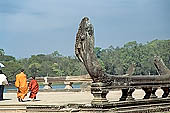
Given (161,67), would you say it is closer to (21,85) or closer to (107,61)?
(21,85)

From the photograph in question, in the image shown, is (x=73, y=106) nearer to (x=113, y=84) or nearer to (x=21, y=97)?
(x=113, y=84)

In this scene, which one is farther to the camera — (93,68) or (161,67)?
(161,67)

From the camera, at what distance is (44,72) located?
111 meters

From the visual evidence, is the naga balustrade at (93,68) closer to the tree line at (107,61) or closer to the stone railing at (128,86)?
the stone railing at (128,86)

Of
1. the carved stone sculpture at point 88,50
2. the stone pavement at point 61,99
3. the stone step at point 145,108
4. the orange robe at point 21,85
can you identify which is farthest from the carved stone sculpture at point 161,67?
the orange robe at point 21,85

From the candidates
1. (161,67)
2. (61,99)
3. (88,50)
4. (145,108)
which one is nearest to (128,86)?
(145,108)

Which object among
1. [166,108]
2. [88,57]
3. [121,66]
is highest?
[121,66]

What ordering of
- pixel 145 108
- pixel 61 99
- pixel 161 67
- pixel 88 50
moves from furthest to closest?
pixel 61 99 → pixel 161 67 → pixel 145 108 → pixel 88 50

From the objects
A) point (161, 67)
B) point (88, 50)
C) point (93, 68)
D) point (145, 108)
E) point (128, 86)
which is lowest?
point (145, 108)

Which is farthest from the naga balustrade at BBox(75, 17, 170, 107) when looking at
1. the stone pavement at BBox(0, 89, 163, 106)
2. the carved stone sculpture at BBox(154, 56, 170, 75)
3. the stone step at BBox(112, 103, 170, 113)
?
the carved stone sculpture at BBox(154, 56, 170, 75)

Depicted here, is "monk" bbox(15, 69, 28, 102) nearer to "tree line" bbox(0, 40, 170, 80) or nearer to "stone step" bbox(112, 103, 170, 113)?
"stone step" bbox(112, 103, 170, 113)

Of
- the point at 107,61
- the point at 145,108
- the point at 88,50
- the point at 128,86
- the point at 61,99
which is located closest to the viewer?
the point at 88,50

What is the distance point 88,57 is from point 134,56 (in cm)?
11622

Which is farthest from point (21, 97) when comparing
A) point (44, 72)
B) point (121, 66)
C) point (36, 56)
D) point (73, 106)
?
point (36, 56)
